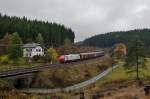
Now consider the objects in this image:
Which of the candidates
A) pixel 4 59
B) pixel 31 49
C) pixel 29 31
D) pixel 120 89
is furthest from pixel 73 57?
pixel 120 89

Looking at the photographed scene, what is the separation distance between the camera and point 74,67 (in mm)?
86438

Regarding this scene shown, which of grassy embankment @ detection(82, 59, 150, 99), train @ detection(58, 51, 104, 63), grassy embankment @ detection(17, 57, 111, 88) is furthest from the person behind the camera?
train @ detection(58, 51, 104, 63)

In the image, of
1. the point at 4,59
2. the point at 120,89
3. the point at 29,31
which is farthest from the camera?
the point at 29,31

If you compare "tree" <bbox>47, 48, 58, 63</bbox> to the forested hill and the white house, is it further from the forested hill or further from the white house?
the forested hill

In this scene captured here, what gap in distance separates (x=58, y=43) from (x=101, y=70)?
8526 centimetres

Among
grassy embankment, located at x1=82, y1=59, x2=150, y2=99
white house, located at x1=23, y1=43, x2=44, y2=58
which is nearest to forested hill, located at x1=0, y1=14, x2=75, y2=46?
white house, located at x1=23, y1=43, x2=44, y2=58

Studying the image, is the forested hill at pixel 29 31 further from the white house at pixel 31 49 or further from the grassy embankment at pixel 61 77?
the grassy embankment at pixel 61 77

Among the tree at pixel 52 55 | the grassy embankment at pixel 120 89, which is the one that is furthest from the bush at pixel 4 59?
the grassy embankment at pixel 120 89

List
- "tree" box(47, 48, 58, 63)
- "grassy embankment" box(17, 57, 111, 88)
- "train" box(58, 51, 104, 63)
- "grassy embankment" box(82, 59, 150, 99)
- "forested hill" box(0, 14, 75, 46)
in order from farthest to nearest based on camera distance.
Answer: "forested hill" box(0, 14, 75, 46), "tree" box(47, 48, 58, 63), "train" box(58, 51, 104, 63), "grassy embankment" box(17, 57, 111, 88), "grassy embankment" box(82, 59, 150, 99)

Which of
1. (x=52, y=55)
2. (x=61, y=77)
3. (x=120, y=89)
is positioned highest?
(x=52, y=55)

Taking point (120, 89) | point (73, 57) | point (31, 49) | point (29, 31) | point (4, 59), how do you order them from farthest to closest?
1. point (29, 31)
2. point (31, 49)
3. point (73, 57)
4. point (4, 59)
5. point (120, 89)

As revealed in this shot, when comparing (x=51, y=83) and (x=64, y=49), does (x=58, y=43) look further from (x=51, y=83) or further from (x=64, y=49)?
(x=51, y=83)

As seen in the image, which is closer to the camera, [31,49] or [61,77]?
[61,77]

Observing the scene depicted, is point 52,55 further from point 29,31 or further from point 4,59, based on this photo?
point 29,31
